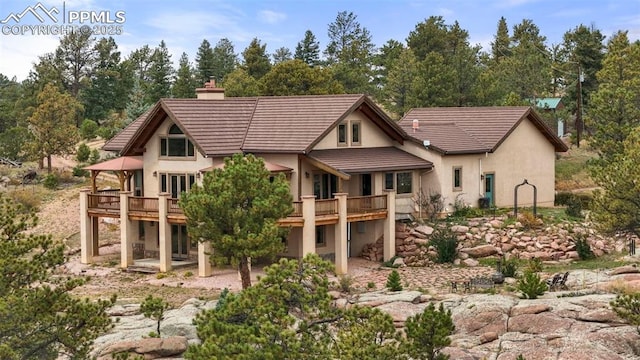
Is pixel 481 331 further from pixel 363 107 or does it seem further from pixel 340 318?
pixel 363 107

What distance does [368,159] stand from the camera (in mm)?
32500

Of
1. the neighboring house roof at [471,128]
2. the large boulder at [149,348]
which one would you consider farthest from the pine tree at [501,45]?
the large boulder at [149,348]

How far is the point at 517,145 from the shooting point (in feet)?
121

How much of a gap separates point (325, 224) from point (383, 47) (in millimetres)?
54634

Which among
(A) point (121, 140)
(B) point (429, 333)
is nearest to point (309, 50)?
(A) point (121, 140)

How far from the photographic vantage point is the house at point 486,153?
34.5 metres

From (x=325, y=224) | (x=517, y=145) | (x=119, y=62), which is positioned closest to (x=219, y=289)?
(x=325, y=224)

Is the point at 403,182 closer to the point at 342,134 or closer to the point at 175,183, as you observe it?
the point at 342,134

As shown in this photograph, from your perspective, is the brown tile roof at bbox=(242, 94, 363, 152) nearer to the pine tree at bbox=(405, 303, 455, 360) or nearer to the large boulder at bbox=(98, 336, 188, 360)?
the large boulder at bbox=(98, 336, 188, 360)

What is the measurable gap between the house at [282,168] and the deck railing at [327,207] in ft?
0.12

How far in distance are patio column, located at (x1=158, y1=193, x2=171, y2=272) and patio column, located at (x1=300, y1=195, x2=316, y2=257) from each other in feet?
18.0

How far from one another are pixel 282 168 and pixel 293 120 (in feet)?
9.14

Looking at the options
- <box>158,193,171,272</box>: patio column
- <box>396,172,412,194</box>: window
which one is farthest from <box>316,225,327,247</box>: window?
<box>158,193,171,272</box>: patio column

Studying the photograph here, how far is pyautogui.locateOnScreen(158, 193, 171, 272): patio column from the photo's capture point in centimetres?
3089
